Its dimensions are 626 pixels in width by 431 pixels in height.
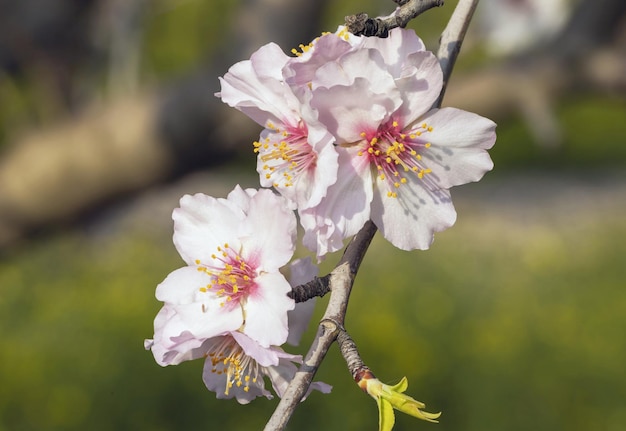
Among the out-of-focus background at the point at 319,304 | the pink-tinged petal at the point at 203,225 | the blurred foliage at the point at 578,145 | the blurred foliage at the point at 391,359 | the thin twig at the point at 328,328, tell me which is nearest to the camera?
the thin twig at the point at 328,328

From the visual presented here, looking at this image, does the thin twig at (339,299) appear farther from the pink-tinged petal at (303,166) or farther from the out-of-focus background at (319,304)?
the out-of-focus background at (319,304)

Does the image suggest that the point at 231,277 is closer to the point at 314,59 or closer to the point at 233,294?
the point at 233,294

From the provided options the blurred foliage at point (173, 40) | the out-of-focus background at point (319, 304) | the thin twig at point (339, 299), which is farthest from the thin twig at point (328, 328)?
the blurred foliage at point (173, 40)

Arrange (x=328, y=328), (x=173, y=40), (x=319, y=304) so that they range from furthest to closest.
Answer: (x=173, y=40), (x=319, y=304), (x=328, y=328)

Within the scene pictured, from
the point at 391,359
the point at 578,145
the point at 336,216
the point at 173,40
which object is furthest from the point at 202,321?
the point at 578,145

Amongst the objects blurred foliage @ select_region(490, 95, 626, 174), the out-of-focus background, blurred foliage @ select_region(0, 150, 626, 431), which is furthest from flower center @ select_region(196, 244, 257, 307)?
blurred foliage @ select_region(490, 95, 626, 174)

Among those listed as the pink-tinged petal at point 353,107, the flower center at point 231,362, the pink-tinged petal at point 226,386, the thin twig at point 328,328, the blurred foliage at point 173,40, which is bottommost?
the blurred foliage at point 173,40

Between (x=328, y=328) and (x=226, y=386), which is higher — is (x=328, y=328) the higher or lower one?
the higher one
